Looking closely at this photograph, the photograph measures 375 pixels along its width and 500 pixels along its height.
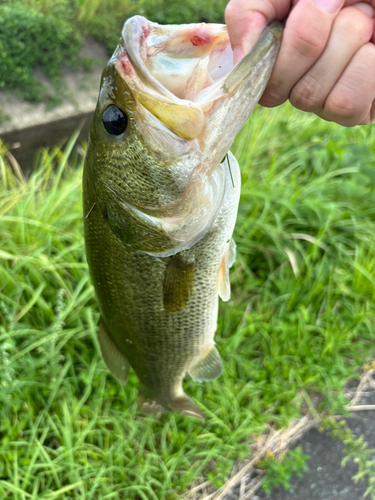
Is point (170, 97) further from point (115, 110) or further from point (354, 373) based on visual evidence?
point (354, 373)

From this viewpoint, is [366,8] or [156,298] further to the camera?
[156,298]

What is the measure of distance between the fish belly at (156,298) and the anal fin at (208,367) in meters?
0.02

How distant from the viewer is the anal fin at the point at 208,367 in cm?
163

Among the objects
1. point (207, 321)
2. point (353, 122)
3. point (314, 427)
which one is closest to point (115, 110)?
point (353, 122)

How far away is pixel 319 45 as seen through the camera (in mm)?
839

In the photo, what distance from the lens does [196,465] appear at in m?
2.00

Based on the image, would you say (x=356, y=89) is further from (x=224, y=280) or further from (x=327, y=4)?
(x=224, y=280)

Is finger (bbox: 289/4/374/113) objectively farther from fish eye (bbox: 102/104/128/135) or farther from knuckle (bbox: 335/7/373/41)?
fish eye (bbox: 102/104/128/135)

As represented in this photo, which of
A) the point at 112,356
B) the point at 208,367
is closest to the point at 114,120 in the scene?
the point at 112,356

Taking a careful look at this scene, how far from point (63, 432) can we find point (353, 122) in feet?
5.87

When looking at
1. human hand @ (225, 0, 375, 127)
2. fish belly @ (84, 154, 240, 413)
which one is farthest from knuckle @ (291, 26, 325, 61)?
fish belly @ (84, 154, 240, 413)

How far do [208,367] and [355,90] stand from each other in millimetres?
1171

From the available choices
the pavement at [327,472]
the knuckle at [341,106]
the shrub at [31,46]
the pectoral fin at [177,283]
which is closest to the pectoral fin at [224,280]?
the pectoral fin at [177,283]

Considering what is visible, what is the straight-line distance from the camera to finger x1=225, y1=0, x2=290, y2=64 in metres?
0.83
